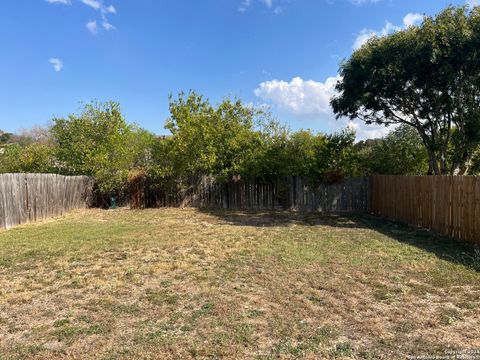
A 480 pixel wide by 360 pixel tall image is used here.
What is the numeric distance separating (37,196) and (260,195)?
27.4 ft

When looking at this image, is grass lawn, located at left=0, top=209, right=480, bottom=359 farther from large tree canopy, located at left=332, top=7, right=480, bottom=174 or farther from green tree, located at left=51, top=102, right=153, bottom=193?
green tree, located at left=51, top=102, right=153, bottom=193

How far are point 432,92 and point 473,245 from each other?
5.47 m

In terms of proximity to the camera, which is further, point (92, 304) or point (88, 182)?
point (88, 182)

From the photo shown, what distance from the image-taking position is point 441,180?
8789mm

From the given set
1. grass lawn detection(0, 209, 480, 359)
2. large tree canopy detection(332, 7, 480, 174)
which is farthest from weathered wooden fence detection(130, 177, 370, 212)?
grass lawn detection(0, 209, 480, 359)

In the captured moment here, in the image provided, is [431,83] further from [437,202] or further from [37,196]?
[37,196]

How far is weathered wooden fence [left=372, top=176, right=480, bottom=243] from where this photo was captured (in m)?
7.54

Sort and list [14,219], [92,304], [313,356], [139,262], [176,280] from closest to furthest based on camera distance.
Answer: [313,356] → [92,304] → [176,280] → [139,262] → [14,219]

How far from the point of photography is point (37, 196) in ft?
38.5

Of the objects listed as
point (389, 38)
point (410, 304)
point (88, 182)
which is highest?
point (389, 38)

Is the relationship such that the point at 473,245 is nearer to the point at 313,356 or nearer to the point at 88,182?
the point at 313,356

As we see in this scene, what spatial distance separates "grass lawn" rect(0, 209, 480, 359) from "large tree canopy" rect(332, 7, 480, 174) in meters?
4.59

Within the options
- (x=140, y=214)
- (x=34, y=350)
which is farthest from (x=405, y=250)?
(x=140, y=214)

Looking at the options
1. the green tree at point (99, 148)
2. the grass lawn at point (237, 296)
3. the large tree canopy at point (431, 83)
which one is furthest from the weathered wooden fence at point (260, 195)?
the grass lawn at point (237, 296)
